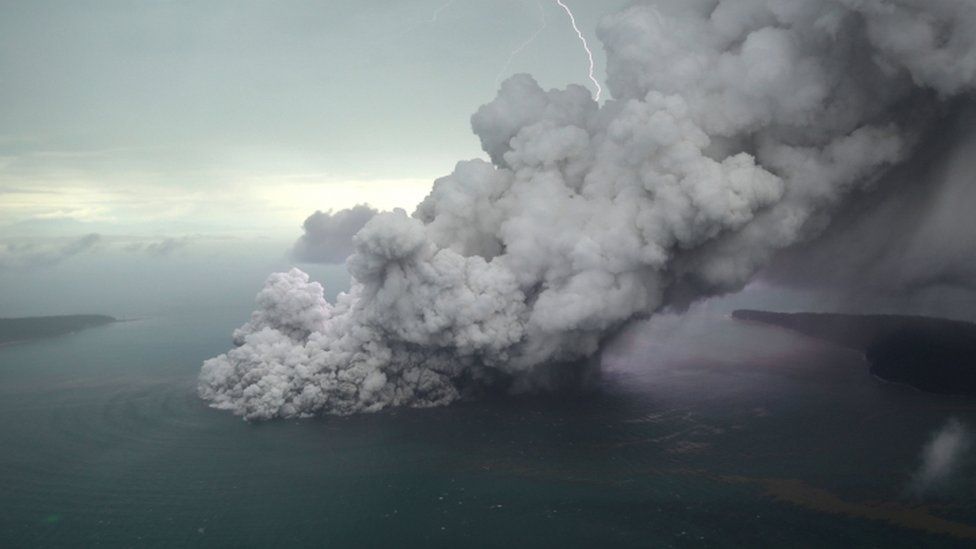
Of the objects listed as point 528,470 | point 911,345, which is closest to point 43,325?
point 528,470

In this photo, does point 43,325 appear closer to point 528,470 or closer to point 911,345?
point 528,470

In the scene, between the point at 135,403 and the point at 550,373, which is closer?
the point at 550,373

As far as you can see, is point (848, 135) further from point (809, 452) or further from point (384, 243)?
point (384, 243)

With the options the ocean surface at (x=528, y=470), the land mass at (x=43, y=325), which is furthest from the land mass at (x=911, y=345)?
the land mass at (x=43, y=325)

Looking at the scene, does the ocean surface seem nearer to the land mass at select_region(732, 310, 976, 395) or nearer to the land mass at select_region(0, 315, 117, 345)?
the land mass at select_region(732, 310, 976, 395)

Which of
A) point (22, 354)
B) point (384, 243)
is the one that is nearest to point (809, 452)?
point (384, 243)

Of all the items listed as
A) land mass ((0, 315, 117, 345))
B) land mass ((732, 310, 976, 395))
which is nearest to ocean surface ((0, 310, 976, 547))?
land mass ((732, 310, 976, 395))
